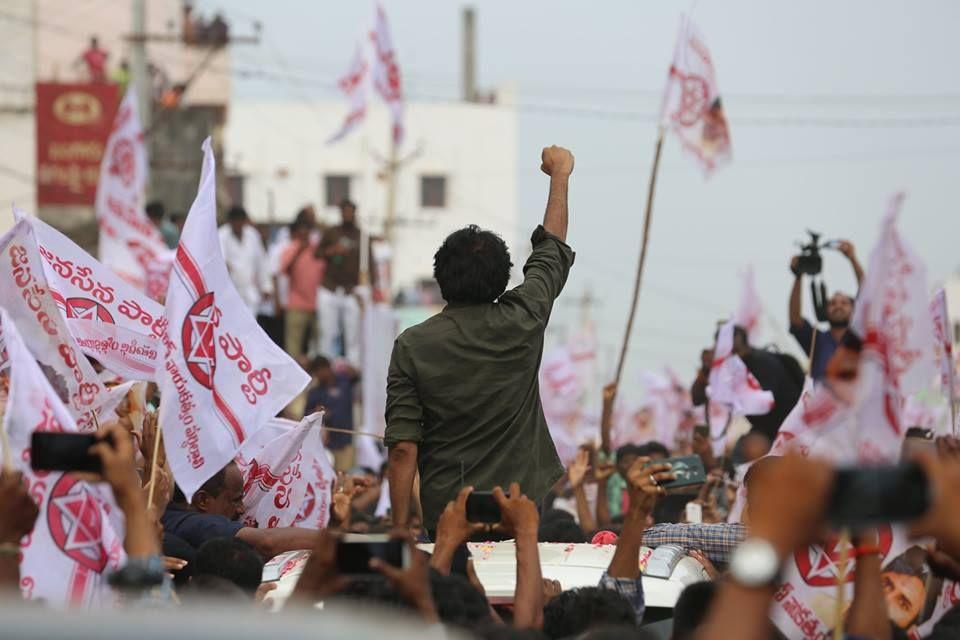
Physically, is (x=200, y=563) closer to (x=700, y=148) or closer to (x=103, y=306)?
(x=103, y=306)

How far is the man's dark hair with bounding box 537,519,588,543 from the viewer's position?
336 inches

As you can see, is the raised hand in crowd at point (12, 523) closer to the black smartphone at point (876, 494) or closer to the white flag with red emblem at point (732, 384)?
the black smartphone at point (876, 494)

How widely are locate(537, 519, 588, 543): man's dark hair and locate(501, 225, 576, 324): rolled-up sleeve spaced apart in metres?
2.37

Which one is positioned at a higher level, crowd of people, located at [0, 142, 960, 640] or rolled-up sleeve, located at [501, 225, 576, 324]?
rolled-up sleeve, located at [501, 225, 576, 324]

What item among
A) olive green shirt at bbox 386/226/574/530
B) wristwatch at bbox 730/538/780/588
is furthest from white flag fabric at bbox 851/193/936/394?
olive green shirt at bbox 386/226/574/530

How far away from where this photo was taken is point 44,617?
297cm

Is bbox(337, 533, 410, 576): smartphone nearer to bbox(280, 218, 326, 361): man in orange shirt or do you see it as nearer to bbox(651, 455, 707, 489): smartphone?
bbox(651, 455, 707, 489): smartphone

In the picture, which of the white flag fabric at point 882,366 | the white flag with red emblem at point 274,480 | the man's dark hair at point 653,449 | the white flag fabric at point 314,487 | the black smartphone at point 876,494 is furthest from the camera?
the man's dark hair at point 653,449

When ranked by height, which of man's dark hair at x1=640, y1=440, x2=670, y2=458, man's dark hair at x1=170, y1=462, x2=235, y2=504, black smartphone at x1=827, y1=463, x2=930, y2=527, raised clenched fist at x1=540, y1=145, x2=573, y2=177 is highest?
raised clenched fist at x1=540, y1=145, x2=573, y2=177

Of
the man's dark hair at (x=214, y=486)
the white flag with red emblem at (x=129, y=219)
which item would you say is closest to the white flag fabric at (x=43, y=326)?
the man's dark hair at (x=214, y=486)

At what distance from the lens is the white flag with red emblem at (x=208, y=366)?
19.4ft

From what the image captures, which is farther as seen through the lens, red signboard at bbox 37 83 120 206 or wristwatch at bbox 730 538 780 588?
red signboard at bbox 37 83 120 206

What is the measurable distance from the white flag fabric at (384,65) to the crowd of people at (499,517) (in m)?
13.4

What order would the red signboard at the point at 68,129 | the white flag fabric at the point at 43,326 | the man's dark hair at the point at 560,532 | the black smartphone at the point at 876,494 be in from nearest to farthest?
the black smartphone at the point at 876,494
the white flag fabric at the point at 43,326
the man's dark hair at the point at 560,532
the red signboard at the point at 68,129
